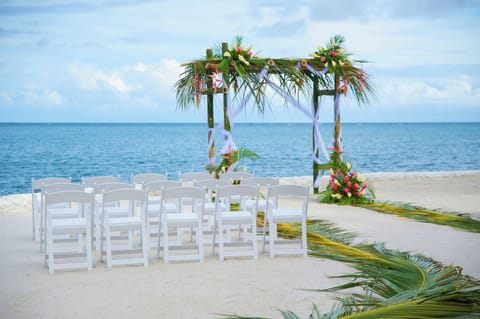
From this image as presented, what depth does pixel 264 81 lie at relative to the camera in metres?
13.3

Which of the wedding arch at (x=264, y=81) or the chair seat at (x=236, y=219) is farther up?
the wedding arch at (x=264, y=81)

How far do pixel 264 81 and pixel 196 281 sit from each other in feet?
22.6

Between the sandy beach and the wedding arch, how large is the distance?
3444mm

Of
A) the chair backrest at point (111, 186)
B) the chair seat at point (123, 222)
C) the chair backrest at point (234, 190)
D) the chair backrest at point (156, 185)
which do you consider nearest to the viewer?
the chair seat at point (123, 222)

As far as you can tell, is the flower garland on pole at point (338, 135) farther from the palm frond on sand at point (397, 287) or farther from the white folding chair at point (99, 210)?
the white folding chair at point (99, 210)

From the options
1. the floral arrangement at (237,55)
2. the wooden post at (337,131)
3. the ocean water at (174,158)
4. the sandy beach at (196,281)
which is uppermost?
the floral arrangement at (237,55)

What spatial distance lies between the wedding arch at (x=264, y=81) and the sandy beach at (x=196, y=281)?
11.3 ft

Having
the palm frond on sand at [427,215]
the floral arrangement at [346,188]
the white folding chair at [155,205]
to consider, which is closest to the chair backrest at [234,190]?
the white folding chair at [155,205]

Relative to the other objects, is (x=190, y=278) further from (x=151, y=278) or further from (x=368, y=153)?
(x=368, y=153)

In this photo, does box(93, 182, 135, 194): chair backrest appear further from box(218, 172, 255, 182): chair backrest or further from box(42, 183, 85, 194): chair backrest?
box(218, 172, 255, 182): chair backrest

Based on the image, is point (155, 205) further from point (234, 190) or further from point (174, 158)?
point (174, 158)

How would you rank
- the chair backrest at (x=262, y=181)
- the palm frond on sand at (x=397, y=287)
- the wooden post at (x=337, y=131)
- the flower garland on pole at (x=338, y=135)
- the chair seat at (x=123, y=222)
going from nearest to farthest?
the palm frond on sand at (x=397, y=287)
the chair seat at (x=123, y=222)
the chair backrest at (x=262, y=181)
the flower garland on pole at (x=338, y=135)
the wooden post at (x=337, y=131)

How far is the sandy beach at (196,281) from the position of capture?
5.96 metres

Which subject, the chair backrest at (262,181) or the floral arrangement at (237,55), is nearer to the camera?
the chair backrest at (262,181)
